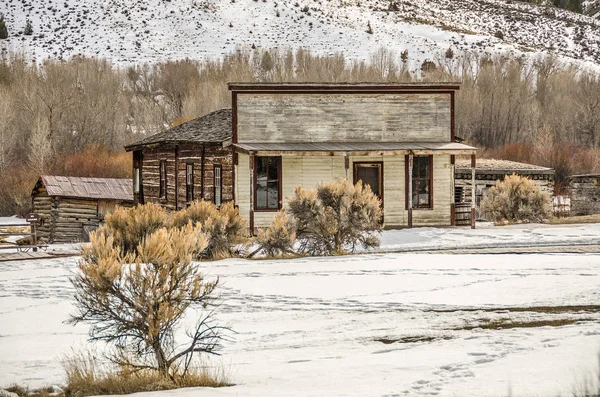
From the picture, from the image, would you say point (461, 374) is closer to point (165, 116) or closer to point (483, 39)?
point (165, 116)

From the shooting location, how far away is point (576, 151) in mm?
60000

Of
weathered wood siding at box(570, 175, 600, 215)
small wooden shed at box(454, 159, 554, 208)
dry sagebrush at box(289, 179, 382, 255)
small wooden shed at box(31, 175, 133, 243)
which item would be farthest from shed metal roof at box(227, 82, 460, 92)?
small wooden shed at box(31, 175, 133, 243)

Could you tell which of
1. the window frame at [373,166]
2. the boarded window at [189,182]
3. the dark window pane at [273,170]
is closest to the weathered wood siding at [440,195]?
the window frame at [373,166]

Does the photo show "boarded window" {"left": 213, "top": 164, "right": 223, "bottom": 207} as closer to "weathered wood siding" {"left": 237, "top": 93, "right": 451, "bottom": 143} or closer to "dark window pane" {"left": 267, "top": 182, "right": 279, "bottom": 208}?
"weathered wood siding" {"left": 237, "top": 93, "right": 451, "bottom": 143}

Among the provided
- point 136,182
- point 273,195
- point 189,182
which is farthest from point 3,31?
point 273,195

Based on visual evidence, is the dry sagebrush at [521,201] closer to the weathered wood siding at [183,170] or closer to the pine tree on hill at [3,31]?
the weathered wood siding at [183,170]

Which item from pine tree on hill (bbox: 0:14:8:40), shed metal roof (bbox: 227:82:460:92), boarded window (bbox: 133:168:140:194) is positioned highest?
pine tree on hill (bbox: 0:14:8:40)

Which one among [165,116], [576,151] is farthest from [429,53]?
[576,151]

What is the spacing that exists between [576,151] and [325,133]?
A: 35030 mm

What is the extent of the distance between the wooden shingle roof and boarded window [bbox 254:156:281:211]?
4.97 ft

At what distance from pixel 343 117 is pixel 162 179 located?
8.87 m

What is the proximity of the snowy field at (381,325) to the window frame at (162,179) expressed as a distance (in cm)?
1285

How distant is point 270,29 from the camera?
123 meters

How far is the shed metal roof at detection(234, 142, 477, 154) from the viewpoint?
92.1 ft
